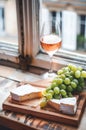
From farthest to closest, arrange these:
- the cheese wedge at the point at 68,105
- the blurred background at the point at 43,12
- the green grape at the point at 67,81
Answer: the blurred background at the point at 43,12 → the green grape at the point at 67,81 → the cheese wedge at the point at 68,105

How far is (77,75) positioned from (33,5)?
1.37ft

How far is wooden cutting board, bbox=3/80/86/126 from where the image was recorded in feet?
3.65

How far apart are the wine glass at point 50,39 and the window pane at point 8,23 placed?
198 millimetres

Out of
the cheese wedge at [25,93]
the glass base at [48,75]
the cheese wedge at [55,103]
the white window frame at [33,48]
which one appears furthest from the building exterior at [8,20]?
the cheese wedge at [55,103]

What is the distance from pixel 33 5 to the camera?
143 cm

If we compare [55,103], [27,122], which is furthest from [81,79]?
[27,122]

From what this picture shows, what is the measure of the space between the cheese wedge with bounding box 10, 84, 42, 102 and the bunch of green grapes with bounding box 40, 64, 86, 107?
0.04 metres

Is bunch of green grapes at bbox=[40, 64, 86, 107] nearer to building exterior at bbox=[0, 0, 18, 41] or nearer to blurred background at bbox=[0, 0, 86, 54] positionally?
blurred background at bbox=[0, 0, 86, 54]

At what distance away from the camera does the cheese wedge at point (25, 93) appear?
1200 mm

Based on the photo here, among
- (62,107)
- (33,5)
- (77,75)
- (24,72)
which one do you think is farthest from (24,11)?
(62,107)

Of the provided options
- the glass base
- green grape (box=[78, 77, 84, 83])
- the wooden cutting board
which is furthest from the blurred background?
the wooden cutting board

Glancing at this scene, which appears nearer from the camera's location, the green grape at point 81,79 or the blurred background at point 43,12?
the green grape at point 81,79

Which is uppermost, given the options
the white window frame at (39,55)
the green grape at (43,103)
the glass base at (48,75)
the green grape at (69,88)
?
the white window frame at (39,55)

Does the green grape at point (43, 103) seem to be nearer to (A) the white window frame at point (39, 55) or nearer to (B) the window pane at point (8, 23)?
(A) the white window frame at point (39, 55)
